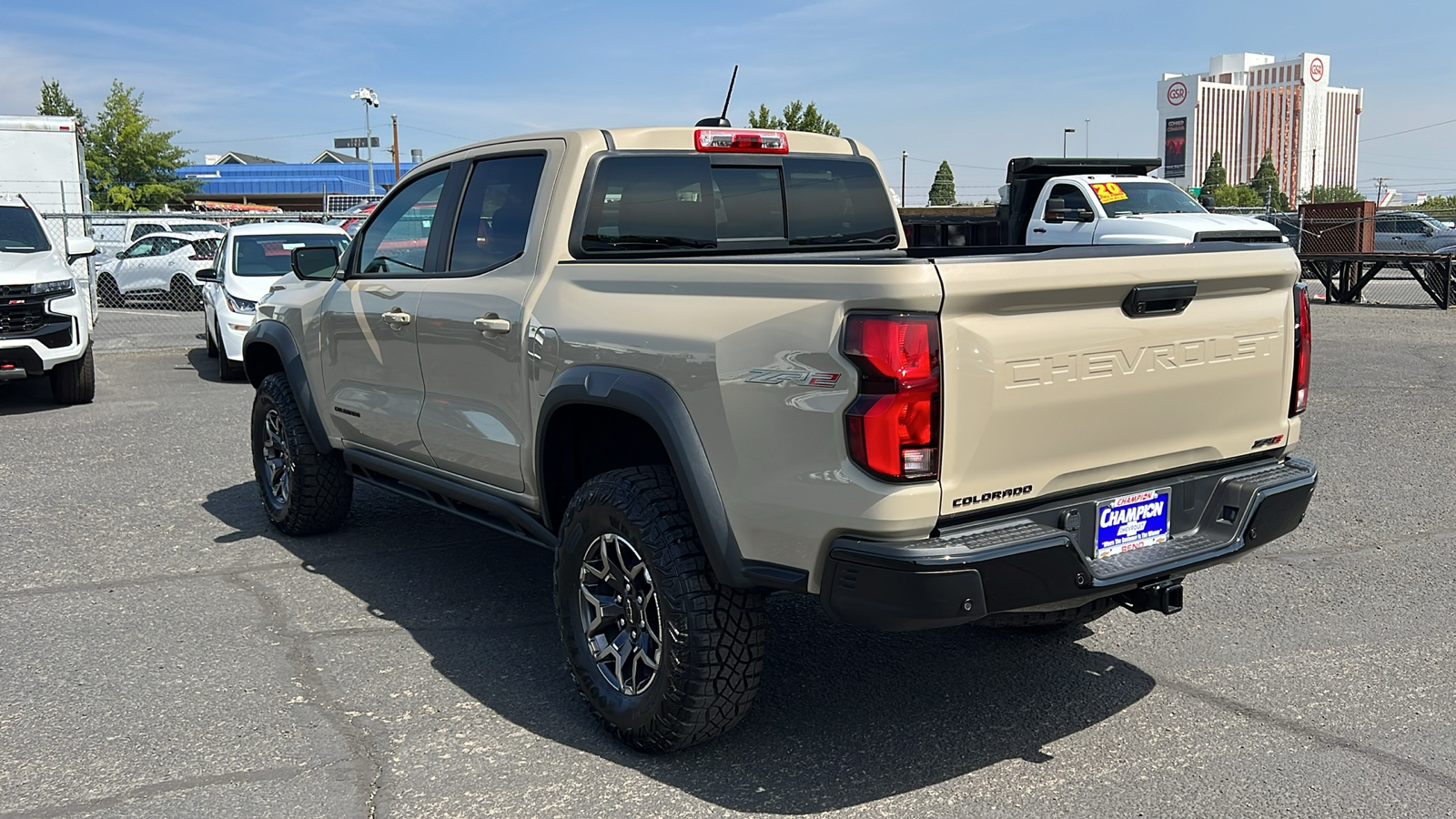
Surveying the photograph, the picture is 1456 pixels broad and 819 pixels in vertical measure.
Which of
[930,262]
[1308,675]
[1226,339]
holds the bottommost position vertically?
[1308,675]

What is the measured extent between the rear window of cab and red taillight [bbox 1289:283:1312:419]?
5.82 feet

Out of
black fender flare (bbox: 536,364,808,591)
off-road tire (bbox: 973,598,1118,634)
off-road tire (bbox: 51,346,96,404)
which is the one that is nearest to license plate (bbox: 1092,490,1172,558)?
off-road tire (bbox: 973,598,1118,634)

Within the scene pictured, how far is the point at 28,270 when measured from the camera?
1046 centimetres

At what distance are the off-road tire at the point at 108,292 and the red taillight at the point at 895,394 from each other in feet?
70.8

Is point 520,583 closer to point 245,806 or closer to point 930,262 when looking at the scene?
point 245,806

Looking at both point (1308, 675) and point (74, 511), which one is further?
point (74, 511)

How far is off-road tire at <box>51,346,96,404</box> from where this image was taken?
1100cm

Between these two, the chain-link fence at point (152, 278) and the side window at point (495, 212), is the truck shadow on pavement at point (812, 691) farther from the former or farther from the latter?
the chain-link fence at point (152, 278)

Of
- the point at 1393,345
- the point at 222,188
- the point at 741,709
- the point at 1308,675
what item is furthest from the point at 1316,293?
the point at 222,188

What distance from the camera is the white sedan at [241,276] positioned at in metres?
12.5

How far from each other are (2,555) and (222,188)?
86637mm

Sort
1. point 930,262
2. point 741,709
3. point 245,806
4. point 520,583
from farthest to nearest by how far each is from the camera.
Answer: point 520,583 < point 741,709 < point 245,806 < point 930,262

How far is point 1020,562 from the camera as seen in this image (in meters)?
3.10

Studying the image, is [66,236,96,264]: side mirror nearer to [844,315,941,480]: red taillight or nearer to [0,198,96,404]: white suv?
[0,198,96,404]: white suv
